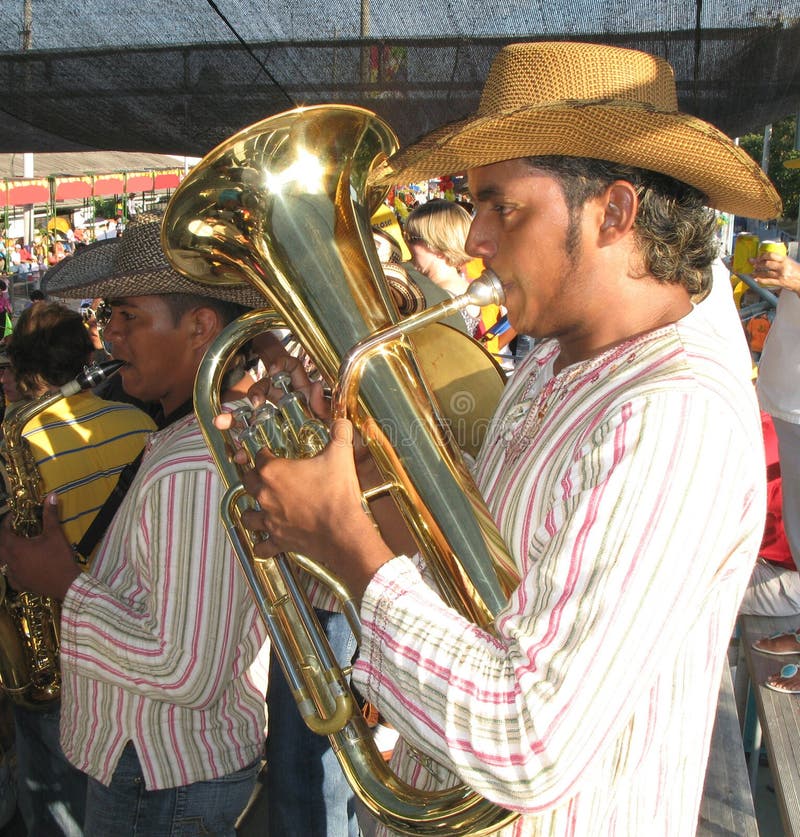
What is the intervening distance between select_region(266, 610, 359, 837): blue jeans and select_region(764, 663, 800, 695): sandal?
4.76ft

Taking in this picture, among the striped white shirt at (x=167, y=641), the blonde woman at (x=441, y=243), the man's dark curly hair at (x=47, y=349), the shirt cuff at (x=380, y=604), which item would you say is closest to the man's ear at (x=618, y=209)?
the shirt cuff at (x=380, y=604)

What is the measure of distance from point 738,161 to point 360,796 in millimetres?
995

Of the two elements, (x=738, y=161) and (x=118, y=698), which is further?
(x=118, y=698)

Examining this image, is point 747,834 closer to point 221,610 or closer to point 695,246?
point 221,610

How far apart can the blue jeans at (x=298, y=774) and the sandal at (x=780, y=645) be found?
1597mm

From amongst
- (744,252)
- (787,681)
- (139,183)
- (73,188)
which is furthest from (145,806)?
(139,183)

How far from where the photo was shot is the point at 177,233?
1.44m

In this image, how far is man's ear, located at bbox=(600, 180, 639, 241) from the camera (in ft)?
3.58

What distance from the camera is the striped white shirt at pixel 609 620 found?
2.77ft

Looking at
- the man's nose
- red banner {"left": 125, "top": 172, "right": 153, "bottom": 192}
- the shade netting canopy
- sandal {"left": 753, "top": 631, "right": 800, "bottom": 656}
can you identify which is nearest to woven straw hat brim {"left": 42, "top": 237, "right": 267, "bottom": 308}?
the man's nose

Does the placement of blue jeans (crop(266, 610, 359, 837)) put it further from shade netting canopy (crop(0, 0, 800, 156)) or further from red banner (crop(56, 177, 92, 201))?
red banner (crop(56, 177, 92, 201))

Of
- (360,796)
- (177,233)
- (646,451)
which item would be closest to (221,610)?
(360,796)

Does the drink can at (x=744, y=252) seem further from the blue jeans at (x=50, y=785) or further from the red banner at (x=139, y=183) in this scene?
the red banner at (x=139, y=183)

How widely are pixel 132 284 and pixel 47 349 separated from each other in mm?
1283
